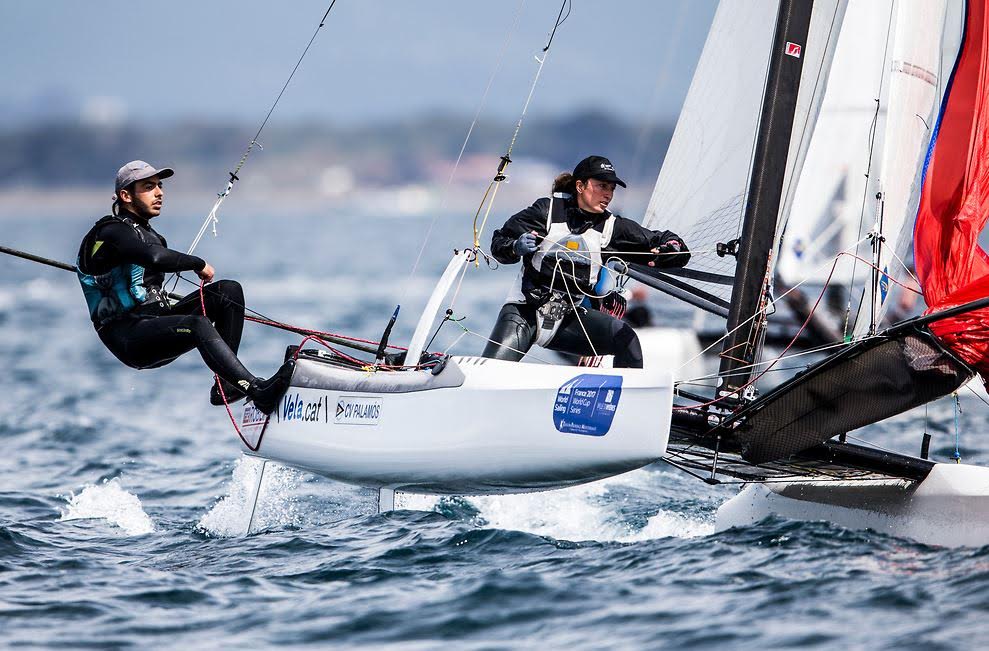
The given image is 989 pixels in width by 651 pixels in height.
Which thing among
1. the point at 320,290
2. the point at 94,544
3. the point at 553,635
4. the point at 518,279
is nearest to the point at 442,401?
the point at 518,279

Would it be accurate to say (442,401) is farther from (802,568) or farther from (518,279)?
(802,568)

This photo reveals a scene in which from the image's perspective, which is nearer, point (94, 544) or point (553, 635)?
point (553, 635)

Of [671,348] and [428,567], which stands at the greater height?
[671,348]

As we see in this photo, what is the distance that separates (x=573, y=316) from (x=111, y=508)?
235 centimetres

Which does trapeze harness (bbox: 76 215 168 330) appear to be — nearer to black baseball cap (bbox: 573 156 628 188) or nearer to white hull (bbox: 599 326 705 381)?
black baseball cap (bbox: 573 156 628 188)

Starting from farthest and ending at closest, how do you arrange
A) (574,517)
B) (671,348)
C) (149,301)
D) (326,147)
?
1. (326,147)
2. (671,348)
3. (574,517)
4. (149,301)

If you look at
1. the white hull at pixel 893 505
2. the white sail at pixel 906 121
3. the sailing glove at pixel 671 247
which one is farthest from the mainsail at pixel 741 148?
the white hull at pixel 893 505

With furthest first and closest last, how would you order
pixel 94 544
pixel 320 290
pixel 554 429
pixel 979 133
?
pixel 320 290 → pixel 94 544 → pixel 979 133 → pixel 554 429

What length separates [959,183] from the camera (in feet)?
15.9

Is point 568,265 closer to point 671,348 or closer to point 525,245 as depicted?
point 525,245

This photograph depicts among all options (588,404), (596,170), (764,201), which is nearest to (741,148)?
(764,201)

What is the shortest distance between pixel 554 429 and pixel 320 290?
18.5 metres

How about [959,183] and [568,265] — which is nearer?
[959,183]

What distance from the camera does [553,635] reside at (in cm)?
370
